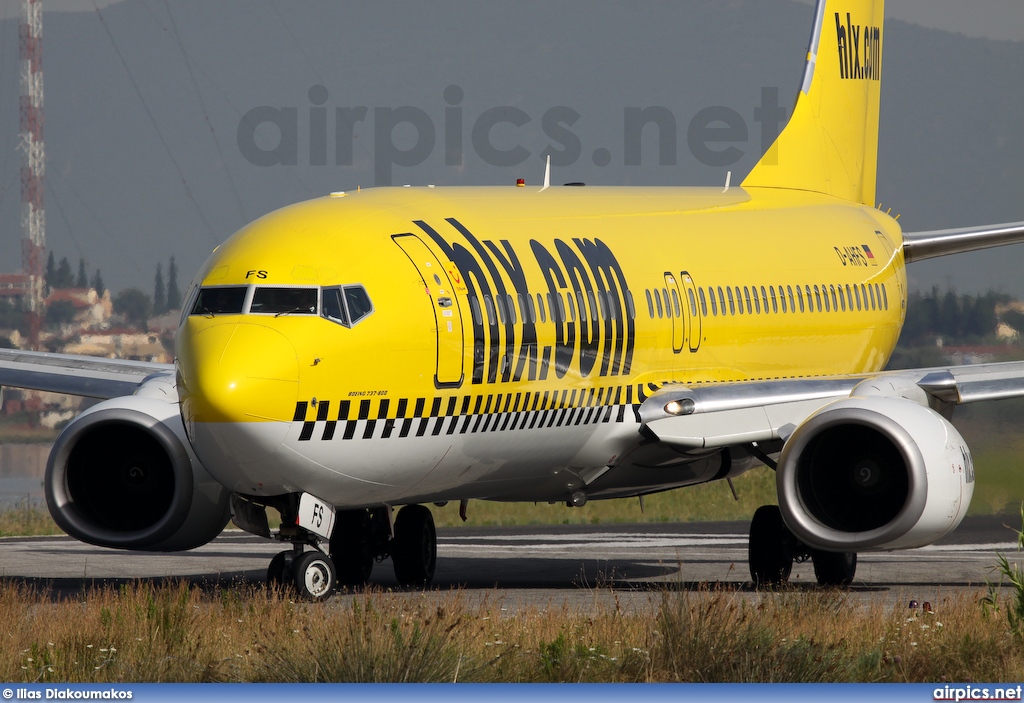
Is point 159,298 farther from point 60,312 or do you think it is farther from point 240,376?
point 240,376

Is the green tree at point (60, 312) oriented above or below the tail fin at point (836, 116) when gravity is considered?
below

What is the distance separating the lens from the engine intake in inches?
706

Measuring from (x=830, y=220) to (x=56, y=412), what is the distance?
96.5ft

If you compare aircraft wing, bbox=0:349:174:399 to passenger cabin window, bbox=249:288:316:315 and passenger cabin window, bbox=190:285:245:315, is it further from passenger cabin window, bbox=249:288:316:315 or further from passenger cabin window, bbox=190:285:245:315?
passenger cabin window, bbox=249:288:316:315

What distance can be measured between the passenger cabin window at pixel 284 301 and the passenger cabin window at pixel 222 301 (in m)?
0.06

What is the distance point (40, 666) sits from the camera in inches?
474

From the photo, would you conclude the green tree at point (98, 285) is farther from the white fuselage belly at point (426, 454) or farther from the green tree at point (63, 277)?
the white fuselage belly at point (426, 454)

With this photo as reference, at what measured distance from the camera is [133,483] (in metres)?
18.5

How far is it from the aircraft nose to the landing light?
218 inches

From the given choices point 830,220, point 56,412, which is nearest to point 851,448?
point 830,220

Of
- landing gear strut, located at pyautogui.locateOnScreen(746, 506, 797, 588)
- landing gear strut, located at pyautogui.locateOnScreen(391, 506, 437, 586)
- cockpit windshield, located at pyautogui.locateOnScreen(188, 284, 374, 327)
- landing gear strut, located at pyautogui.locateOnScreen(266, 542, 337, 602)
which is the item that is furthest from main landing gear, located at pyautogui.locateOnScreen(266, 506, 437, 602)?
landing gear strut, located at pyautogui.locateOnScreen(746, 506, 797, 588)

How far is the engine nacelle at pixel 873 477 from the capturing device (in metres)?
17.4

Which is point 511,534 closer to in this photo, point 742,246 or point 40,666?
point 742,246

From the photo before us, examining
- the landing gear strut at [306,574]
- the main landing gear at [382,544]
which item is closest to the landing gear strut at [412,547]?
the main landing gear at [382,544]
